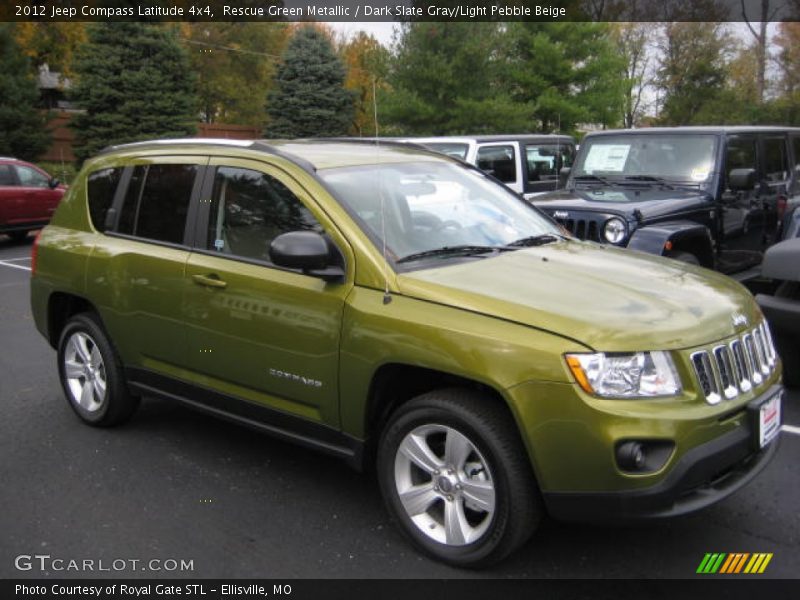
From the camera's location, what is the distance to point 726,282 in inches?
153

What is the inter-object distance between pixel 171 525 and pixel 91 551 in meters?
0.38

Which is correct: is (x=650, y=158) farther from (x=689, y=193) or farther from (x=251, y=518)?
(x=251, y=518)

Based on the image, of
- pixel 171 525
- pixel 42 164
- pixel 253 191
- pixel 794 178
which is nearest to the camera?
pixel 171 525

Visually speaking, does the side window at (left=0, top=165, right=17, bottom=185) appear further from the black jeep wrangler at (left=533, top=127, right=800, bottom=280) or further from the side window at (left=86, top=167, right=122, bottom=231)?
the side window at (left=86, top=167, right=122, bottom=231)

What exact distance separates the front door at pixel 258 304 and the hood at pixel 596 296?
20.3 inches

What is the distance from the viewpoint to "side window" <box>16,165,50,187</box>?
1631 cm

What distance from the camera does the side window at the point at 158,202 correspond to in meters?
4.46

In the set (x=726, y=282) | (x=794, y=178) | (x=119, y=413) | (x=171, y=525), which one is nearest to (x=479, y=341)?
(x=726, y=282)

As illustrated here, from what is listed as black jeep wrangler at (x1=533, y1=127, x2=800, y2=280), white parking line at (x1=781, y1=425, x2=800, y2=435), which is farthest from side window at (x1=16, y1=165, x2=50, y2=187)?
white parking line at (x1=781, y1=425, x2=800, y2=435)

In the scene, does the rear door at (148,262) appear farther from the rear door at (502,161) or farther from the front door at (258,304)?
the rear door at (502,161)

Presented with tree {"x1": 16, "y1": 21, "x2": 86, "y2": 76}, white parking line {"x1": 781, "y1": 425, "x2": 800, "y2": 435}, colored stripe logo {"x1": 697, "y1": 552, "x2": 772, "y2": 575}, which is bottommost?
colored stripe logo {"x1": 697, "y1": 552, "x2": 772, "y2": 575}

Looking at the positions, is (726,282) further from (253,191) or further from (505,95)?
(505,95)

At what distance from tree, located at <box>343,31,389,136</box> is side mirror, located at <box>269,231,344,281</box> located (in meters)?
17.2

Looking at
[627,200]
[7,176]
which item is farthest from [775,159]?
[7,176]
